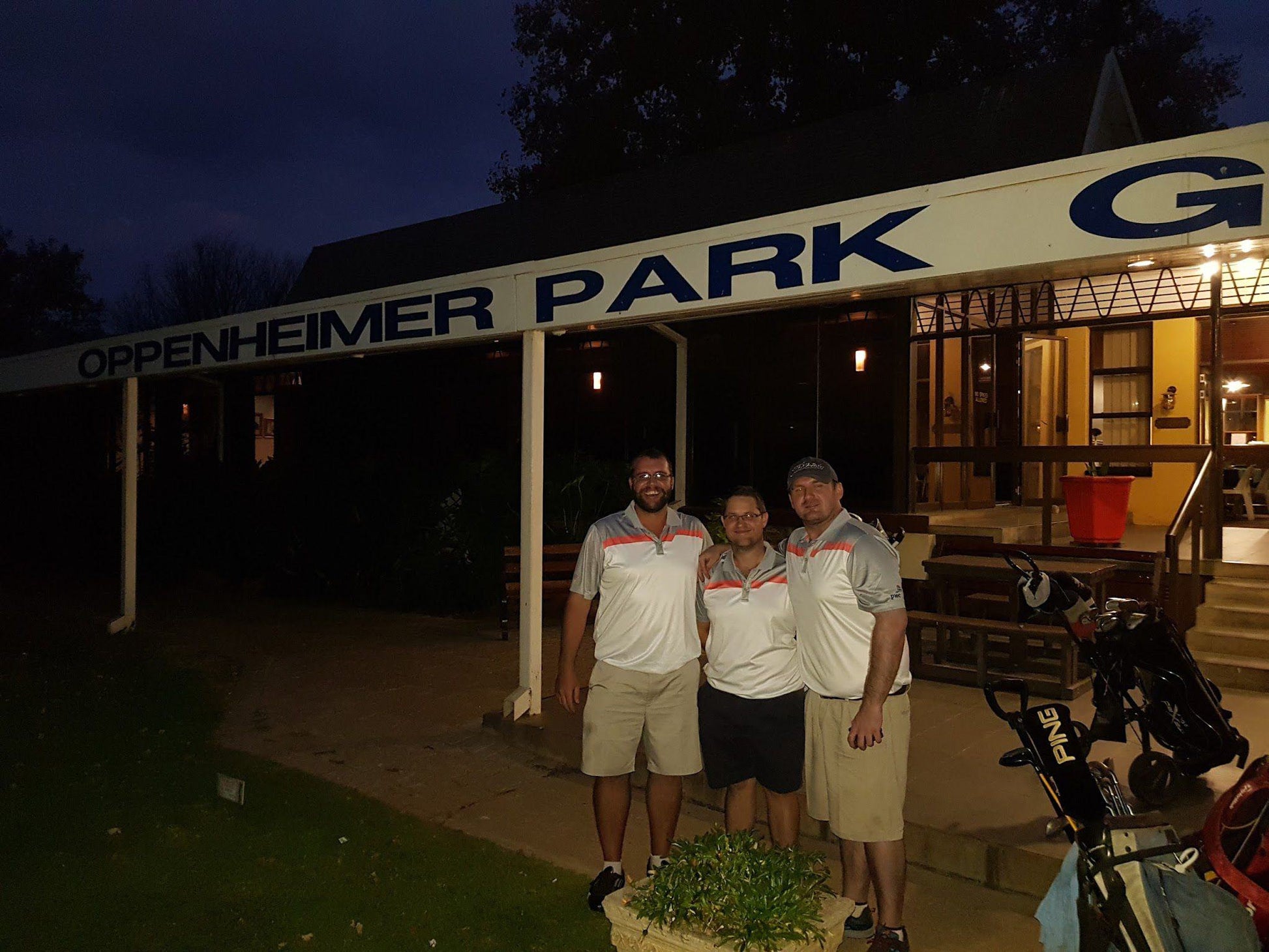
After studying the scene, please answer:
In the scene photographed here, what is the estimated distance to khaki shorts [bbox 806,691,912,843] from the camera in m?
3.50

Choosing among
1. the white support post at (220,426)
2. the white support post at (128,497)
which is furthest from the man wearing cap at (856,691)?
the white support post at (220,426)

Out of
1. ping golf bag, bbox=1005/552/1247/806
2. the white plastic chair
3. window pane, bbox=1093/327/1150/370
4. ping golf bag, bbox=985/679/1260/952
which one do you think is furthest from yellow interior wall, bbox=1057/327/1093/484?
ping golf bag, bbox=985/679/1260/952

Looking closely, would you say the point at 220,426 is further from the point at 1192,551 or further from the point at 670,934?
the point at 670,934

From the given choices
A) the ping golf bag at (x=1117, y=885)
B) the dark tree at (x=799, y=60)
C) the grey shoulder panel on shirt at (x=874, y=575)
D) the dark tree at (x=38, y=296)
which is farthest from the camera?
the dark tree at (x=38, y=296)

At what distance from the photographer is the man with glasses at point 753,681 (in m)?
3.80

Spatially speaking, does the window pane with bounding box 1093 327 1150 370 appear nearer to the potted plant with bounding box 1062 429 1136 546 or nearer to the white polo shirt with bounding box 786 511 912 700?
the potted plant with bounding box 1062 429 1136 546

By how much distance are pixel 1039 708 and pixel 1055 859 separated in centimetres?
138

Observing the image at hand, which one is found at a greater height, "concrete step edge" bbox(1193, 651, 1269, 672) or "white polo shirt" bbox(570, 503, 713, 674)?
"white polo shirt" bbox(570, 503, 713, 674)

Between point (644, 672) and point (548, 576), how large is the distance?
18.7 ft

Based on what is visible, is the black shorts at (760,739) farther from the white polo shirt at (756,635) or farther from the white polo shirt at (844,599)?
the white polo shirt at (844,599)

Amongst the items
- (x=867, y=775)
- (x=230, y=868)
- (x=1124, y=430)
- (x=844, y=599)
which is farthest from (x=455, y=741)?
(x=1124, y=430)

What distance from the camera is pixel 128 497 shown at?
9844mm

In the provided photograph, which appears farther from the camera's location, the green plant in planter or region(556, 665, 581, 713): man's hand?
region(556, 665, 581, 713): man's hand

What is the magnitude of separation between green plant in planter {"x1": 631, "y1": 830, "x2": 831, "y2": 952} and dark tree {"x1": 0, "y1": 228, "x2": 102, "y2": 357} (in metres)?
39.1
